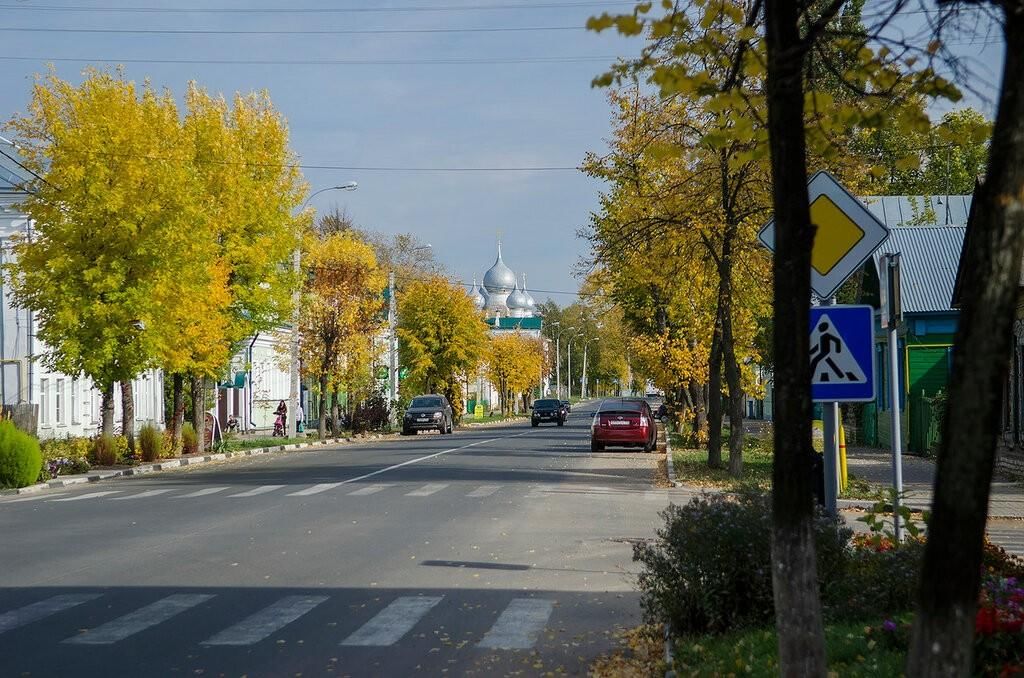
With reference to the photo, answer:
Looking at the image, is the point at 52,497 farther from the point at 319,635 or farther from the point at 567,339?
the point at 567,339

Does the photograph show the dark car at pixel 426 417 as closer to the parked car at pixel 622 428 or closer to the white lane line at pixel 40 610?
the parked car at pixel 622 428

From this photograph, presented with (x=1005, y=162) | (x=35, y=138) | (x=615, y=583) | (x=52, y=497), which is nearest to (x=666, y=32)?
(x=1005, y=162)

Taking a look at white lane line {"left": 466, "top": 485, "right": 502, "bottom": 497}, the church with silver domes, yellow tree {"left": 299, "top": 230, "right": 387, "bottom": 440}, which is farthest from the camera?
the church with silver domes

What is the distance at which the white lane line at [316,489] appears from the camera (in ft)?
74.4

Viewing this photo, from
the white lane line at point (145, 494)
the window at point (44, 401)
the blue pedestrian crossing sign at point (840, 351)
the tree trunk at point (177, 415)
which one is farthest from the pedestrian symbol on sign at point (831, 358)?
the window at point (44, 401)

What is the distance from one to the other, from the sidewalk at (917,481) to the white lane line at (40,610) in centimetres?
807

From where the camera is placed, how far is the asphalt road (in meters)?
8.64

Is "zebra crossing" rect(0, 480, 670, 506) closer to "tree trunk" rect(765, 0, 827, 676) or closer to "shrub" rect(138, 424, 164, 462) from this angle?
"shrub" rect(138, 424, 164, 462)

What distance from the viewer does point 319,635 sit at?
931 centimetres

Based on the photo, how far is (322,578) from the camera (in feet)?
40.2

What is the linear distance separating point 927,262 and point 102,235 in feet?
76.5

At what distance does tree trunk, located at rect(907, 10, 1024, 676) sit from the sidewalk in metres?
9.25

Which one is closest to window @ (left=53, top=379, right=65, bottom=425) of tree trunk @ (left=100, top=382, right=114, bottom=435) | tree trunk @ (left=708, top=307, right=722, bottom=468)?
tree trunk @ (left=100, top=382, right=114, bottom=435)

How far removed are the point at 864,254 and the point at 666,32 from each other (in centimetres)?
323
